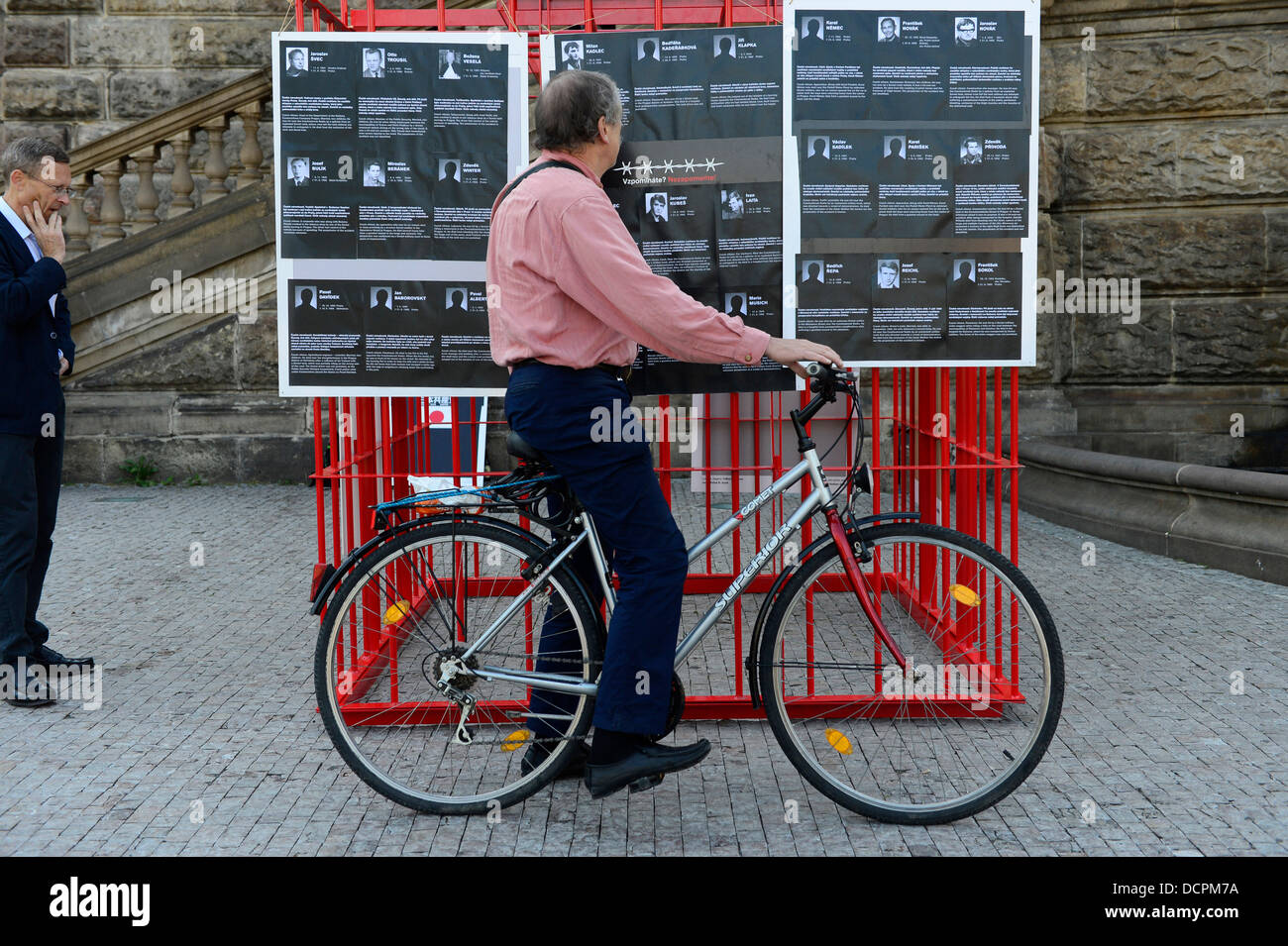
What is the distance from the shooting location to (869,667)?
4.18 meters

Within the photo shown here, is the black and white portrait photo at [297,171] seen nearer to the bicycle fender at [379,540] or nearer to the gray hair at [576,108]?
the gray hair at [576,108]

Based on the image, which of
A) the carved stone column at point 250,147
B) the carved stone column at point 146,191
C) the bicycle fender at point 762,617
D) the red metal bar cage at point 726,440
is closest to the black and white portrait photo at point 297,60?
the red metal bar cage at point 726,440

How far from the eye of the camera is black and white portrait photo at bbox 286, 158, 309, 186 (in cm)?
486

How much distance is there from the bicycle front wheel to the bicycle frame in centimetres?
8

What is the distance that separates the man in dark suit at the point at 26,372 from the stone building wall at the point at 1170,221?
7.25m

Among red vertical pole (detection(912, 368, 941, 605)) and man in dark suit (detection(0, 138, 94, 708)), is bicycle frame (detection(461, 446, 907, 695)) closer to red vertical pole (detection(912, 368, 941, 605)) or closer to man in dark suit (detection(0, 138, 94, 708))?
red vertical pole (detection(912, 368, 941, 605))

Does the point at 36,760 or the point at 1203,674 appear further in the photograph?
the point at 1203,674

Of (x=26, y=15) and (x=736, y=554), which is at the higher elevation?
(x=26, y=15)

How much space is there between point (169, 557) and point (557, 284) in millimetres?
5088

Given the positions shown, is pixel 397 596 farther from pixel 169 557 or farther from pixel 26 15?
pixel 26 15

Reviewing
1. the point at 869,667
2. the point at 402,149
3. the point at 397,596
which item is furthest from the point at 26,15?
the point at 869,667

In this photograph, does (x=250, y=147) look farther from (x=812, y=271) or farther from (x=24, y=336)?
(x=812, y=271)

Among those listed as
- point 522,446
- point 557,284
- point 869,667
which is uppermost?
point 557,284

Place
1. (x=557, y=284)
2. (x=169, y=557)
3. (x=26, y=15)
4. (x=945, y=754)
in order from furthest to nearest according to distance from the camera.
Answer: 1. (x=26, y=15)
2. (x=169, y=557)
3. (x=945, y=754)
4. (x=557, y=284)
